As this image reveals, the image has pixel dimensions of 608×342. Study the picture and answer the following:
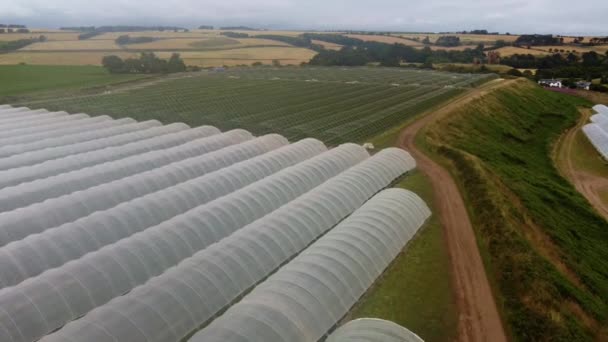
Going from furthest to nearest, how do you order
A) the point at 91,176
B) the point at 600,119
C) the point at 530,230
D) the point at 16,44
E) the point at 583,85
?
the point at 16,44 < the point at 583,85 < the point at 600,119 < the point at 91,176 < the point at 530,230

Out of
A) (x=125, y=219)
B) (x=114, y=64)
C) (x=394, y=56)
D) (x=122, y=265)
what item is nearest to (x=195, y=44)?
(x=114, y=64)

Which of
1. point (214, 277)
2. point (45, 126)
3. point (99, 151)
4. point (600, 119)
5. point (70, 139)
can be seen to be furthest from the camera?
point (600, 119)

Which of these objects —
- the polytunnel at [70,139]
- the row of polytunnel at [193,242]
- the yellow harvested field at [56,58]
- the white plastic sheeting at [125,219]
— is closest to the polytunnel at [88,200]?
the row of polytunnel at [193,242]

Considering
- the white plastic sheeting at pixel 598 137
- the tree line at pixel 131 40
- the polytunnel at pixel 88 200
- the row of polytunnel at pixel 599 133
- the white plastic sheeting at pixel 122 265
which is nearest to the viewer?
the white plastic sheeting at pixel 122 265

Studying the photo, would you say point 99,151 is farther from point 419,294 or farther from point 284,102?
point 284,102

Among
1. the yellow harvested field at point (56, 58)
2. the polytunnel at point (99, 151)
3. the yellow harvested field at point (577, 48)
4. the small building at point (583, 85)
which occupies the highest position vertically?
the yellow harvested field at point (577, 48)

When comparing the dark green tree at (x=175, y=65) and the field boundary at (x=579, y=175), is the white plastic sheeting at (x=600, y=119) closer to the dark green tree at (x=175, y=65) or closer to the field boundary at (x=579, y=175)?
the field boundary at (x=579, y=175)
